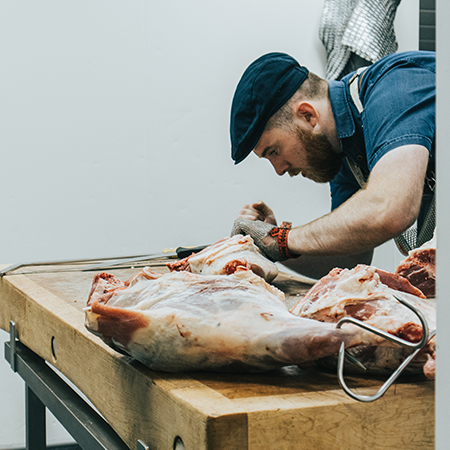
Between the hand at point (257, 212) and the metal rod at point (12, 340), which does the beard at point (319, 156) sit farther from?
the metal rod at point (12, 340)

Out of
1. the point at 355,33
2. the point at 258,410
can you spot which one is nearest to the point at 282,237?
the point at 258,410

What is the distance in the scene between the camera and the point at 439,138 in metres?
0.26

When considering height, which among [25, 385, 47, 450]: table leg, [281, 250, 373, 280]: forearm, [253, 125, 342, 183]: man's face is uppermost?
[253, 125, 342, 183]: man's face

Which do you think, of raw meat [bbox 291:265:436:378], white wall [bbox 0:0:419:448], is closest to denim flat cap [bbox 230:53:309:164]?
raw meat [bbox 291:265:436:378]

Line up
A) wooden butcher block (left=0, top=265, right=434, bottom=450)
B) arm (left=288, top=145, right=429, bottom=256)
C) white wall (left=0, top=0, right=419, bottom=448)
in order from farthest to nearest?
white wall (left=0, top=0, right=419, bottom=448), arm (left=288, top=145, right=429, bottom=256), wooden butcher block (left=0, top=265, right=434, bottom=450)

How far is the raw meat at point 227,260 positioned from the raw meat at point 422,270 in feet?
1.14

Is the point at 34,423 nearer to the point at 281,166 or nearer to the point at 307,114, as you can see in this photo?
the point at 281,166

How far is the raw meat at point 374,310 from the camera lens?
49cm

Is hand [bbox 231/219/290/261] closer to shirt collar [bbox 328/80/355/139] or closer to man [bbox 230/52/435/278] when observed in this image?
man [bbox 230/52/435/278]

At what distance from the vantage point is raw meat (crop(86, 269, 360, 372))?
1.59 ft

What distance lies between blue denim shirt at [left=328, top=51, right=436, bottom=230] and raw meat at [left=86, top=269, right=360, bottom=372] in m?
0.93

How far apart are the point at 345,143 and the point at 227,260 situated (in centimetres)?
83

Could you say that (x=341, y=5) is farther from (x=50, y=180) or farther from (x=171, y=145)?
(x=50, y=180)

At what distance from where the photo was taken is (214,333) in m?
0.50
